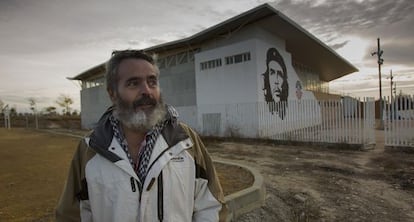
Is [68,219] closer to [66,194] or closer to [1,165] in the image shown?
[66,194]

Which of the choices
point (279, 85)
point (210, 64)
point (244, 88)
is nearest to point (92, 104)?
point (210, 64)

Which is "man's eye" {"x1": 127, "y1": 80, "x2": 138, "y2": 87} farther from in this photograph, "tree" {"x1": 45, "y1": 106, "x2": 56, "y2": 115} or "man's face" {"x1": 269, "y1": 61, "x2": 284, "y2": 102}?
"tree" {"x1": 45, "y1": 106, "x2": 56, "y2": 115}

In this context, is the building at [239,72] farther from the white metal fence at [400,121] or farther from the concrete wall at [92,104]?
the concrete wall at [92,104]

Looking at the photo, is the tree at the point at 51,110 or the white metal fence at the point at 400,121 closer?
the white metal fence at the point at 400,121

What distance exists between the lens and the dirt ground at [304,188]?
166 inches

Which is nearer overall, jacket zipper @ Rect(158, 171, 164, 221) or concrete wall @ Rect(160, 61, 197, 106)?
jacket zipper @ Rect(158, 171, 164, 221)

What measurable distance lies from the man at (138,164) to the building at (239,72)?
1264 cm

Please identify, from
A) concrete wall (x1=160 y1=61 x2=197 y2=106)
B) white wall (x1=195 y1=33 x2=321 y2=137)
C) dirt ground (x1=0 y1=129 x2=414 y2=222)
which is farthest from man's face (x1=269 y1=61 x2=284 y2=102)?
dirt ground (x1=0 y1=129 x2=414 y2=222)

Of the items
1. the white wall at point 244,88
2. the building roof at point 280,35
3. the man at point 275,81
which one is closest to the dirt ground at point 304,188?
the white wall at point 244,88

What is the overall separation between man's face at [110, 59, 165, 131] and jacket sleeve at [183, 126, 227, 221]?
0.93 ft

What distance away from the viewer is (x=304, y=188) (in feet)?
18.4

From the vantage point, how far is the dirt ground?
4.21 metres

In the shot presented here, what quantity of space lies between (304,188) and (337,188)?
670 mm

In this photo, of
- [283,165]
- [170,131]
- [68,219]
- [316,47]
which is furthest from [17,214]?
[316,47]
